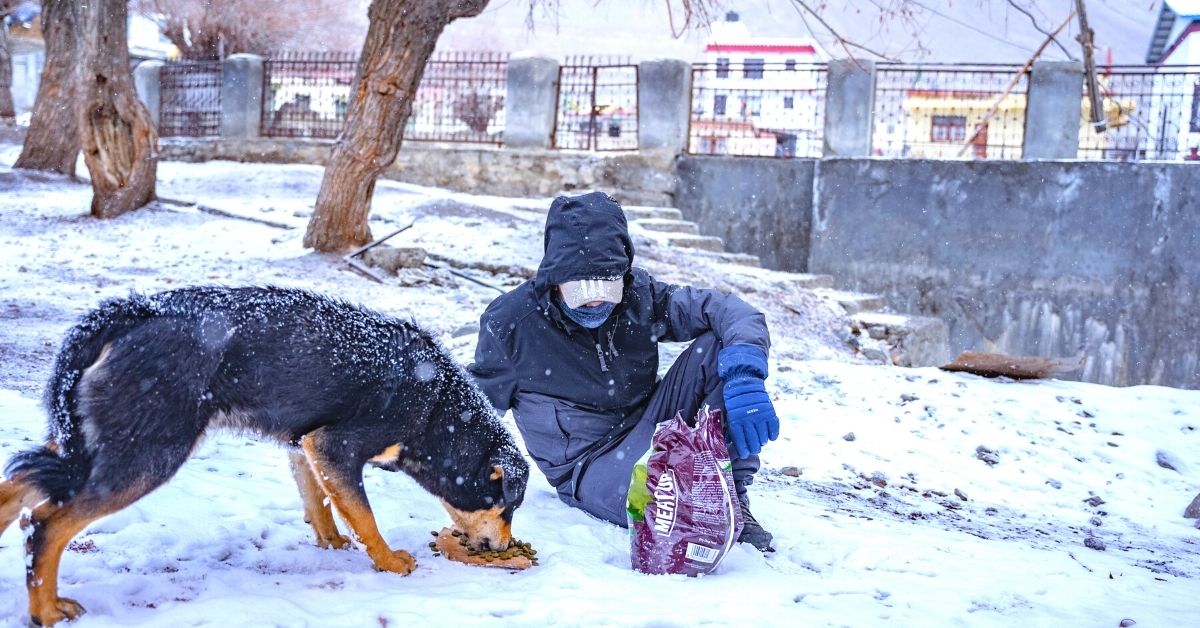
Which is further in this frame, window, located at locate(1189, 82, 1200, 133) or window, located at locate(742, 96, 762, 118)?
window, located at locate(742, 96, 762, 118)

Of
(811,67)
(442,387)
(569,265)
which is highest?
(811,67)

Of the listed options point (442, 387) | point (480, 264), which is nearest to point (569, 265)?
point (442, 387)

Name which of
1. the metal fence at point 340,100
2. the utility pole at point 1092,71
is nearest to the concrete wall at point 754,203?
the utility pole at point 1092,71

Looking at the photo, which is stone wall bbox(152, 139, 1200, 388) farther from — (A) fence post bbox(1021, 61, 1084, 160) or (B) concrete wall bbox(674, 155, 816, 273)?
(A) fence post bbox(1021, 61, 1084, 160)

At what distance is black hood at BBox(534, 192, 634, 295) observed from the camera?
385 centimetres

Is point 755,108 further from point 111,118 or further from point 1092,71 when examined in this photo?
point 111,118

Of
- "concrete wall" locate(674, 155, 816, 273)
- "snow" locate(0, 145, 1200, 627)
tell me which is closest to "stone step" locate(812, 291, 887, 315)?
"concrete wall" locate(674, 155, 816, 273)

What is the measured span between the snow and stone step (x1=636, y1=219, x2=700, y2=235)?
4.87 metres

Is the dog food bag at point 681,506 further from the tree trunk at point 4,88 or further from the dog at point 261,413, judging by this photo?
the tree trunk at point 4,88

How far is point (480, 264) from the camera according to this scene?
11.8m

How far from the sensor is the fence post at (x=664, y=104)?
1574 centimetres

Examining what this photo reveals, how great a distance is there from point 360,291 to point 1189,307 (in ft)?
34.5

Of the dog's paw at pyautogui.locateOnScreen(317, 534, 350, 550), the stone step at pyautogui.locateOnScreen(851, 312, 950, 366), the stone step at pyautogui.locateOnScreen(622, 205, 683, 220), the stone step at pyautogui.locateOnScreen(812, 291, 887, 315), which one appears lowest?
the stone step at pyautogui.locateOnScreen(851, 312, 950, 366)

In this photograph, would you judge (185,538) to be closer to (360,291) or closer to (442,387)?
(442,387)
